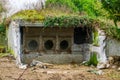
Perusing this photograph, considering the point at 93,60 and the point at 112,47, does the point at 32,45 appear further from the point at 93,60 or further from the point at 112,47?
the point at 112,47

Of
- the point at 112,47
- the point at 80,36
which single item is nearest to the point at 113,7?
the point at 112,47

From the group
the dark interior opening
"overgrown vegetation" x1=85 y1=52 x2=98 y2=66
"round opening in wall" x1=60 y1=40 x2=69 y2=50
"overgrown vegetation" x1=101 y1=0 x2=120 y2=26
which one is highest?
"overgrown vegetation" x1=101 y1=0 x2=120 y2=26

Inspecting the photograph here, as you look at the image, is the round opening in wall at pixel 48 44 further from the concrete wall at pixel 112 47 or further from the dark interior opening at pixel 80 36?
the concrete wall at pixel 112 47

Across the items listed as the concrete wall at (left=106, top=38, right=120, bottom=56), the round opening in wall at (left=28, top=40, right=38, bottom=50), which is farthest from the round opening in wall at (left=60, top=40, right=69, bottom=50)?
the concrete wall at (left=106, top=38, right=120, bottom=56)

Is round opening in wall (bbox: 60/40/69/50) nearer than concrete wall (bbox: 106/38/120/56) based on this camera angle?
No

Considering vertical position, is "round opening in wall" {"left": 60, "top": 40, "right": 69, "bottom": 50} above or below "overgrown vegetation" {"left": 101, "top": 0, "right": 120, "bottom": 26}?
below

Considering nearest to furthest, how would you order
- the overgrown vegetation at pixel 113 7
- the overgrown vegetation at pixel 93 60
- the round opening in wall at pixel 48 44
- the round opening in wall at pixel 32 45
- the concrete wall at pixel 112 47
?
the overgrown vegetation at pixel 113 7
the concrete wall at pixel 112 47
the overgrown vegetation at pixel 93 60
the round opening in wall at pixel 32 45
the round opening in wall at pixel 48 44

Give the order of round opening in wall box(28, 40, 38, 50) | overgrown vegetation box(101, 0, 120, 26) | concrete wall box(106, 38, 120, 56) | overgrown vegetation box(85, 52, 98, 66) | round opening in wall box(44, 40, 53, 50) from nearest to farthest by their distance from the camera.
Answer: overgrown vegetation box(101, 0, 120, 26)
concrete wall box(106, 38, 120, 56)
overgrown vegetation box(85, 52, 98, 66)
round opening in wall box(28, 40, 38, 50)
round opening in wall box(44, 40, 53, 50)

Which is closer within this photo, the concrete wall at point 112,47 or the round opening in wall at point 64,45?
the concrete wall at point 112,47

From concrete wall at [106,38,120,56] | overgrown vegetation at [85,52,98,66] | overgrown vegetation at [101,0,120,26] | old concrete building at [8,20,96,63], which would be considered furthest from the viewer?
old concrete building at [8,20,96,63]

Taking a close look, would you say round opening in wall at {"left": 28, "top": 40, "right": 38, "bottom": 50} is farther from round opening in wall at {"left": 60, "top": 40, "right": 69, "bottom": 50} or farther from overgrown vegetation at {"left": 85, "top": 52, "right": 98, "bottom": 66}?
overgrown vegetation at {"left": 85, "top": 52, "right": 98, "bottom": 66}

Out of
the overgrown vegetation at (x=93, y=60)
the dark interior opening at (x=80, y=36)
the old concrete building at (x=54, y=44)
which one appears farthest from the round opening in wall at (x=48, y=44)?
the overgrown vegetation at (x=93, y=60)

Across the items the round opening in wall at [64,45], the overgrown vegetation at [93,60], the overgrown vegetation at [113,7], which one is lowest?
the overgrown vegetation at [93,60]

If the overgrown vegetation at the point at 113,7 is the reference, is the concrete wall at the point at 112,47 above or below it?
below
